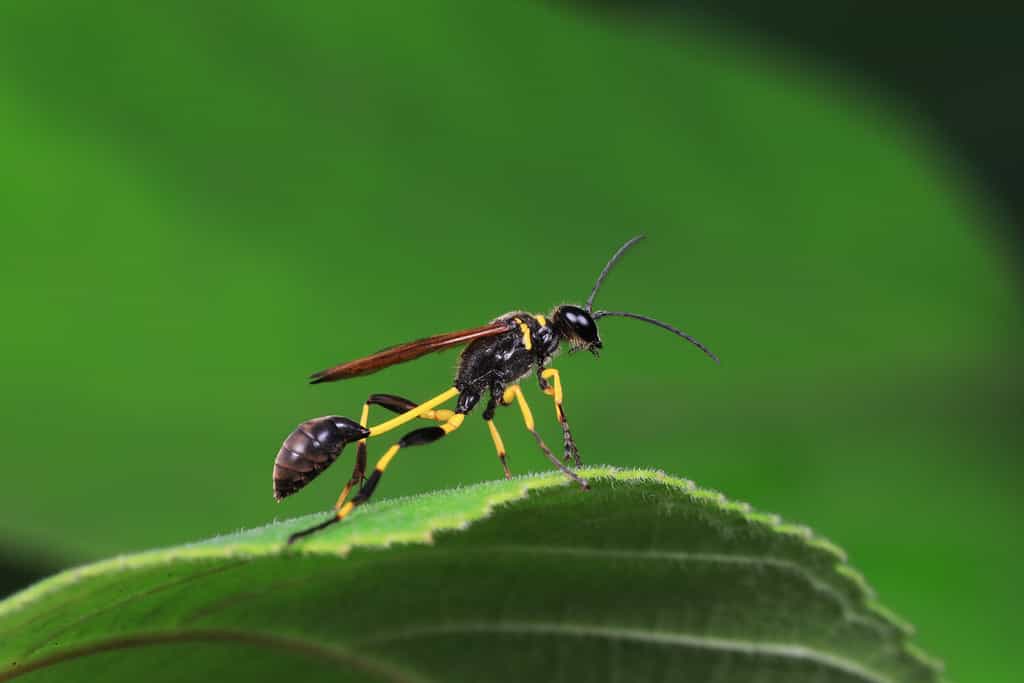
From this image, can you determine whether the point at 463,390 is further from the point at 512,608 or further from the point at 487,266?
the point at 512,608

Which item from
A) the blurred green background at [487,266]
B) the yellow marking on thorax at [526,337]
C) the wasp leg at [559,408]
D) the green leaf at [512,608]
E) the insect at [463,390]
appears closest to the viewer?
the green leaf at [512,608]

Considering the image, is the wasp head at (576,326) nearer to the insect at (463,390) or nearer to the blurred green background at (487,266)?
the insect at (463,390)

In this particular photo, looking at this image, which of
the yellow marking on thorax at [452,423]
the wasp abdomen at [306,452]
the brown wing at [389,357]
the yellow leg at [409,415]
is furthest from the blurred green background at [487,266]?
the wasp abdomen at [306,452]

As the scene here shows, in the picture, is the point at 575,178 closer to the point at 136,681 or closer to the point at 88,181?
the point at 88,181

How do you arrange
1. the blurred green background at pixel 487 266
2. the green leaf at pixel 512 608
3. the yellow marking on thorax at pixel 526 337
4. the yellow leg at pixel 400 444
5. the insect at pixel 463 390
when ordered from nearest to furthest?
the green leaf at pixel 512 608 < the yellow leg at pixel 400 444 < the insect at pixel 463 390 < the yellow marking on thorax at pixel 526 337 < the blurred green background at pixel 487 266

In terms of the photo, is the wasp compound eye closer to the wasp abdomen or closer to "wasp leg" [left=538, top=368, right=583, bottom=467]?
"wasp leg" [left=538, top=368, right=583, bottom=467]

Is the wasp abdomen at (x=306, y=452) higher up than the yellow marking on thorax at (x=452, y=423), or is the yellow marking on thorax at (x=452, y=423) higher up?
the yellow marking on thorax at (x=452, y=423)
